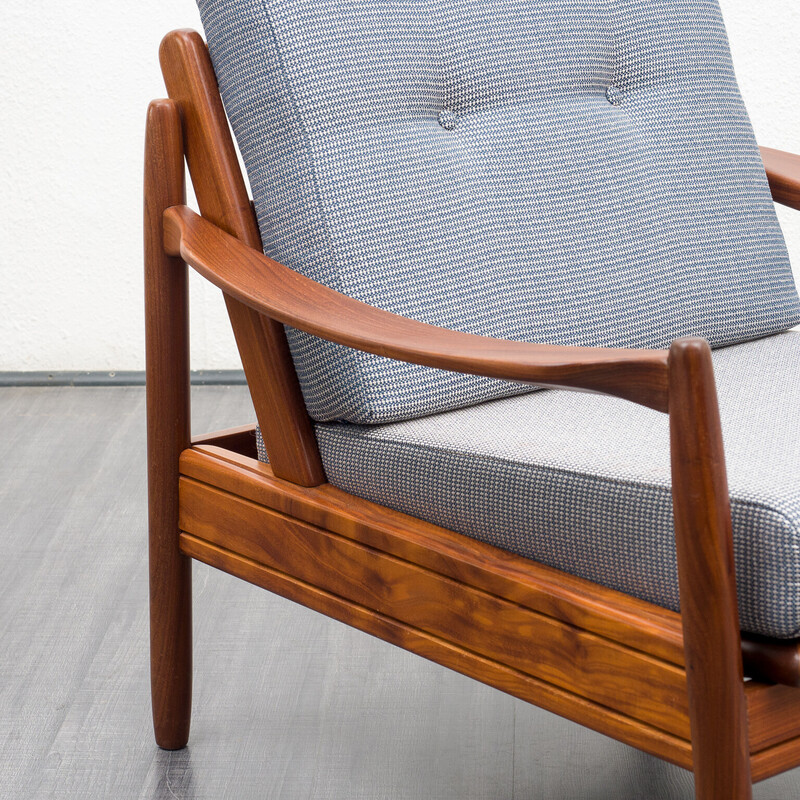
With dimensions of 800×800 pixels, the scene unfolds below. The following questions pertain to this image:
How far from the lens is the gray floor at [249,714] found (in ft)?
3.69

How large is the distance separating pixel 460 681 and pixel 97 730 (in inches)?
16.5

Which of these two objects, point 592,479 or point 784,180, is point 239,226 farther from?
point 784,180

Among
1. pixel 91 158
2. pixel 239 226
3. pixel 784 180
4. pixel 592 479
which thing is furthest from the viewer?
pixel 91 158

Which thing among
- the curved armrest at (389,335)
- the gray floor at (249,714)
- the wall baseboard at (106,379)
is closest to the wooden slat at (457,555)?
the curved armrest at (389,335)

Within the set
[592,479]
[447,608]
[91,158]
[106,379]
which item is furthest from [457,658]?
[91,158]

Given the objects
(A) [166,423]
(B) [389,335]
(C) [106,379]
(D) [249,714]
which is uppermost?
(B) [389,335]

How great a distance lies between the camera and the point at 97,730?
1231 mm

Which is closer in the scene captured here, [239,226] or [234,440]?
[239,226]

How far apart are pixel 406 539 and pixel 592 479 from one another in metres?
0.18

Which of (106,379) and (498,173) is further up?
(498,173)

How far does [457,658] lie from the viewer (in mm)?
903

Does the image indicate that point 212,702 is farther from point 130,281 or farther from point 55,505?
point 130,281

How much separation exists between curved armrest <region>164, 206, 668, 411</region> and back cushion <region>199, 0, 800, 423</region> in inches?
2.7

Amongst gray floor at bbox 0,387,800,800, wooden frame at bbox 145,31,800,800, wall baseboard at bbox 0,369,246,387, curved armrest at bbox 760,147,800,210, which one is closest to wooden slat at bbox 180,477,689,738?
wooden frame at bbox 145,31,800,800
